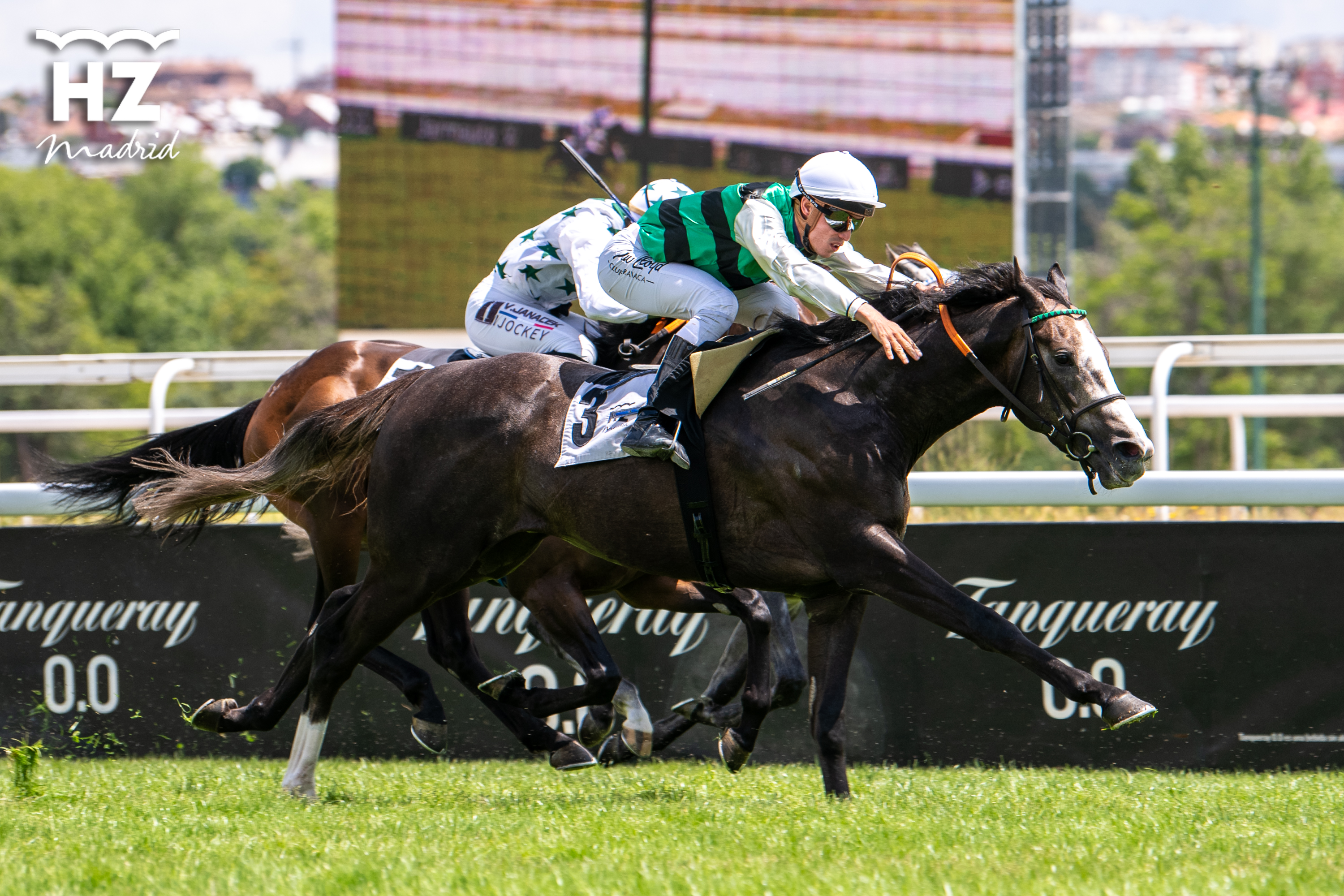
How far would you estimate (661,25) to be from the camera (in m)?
19.2

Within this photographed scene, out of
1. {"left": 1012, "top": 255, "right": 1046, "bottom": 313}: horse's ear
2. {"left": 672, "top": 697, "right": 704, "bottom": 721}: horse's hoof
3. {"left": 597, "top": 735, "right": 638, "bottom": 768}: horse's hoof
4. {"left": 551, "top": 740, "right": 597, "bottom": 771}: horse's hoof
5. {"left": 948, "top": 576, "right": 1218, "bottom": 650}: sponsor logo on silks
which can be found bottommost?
{"left": 597, "top": 735, "right": 638, "bottom": 768}: horse's hoof

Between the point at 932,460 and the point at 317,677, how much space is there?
12.6 feet

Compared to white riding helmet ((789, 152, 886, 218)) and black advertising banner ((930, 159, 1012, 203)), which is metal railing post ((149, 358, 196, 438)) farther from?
black advertising banner ((930, 159, 1012, 203))

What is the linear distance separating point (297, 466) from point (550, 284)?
130cm

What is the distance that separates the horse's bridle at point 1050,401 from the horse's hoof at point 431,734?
2581 millimetres

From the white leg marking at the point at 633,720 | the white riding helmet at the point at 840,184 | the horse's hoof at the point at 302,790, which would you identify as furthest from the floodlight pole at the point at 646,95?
the horse's hoof at the point at 302,790

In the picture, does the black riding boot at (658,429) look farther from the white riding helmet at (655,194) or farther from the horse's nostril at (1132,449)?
the horse's nostril at (1132,449)

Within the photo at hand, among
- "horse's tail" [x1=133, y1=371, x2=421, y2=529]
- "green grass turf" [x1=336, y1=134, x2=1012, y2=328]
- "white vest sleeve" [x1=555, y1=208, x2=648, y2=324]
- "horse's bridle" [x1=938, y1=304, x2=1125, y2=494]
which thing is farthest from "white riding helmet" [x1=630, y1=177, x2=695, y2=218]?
"green grass turf" [x1=336, y1=134, x2=1012, y2=328]

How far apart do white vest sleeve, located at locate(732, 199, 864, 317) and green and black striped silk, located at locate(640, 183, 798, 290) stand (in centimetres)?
16

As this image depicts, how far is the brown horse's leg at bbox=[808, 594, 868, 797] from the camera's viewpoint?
17.0 feet

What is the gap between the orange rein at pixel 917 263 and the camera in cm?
541

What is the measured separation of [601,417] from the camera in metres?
5.23

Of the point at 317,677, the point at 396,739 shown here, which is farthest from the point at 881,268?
the point at 396,739

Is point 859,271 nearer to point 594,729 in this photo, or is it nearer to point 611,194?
point 611,194
